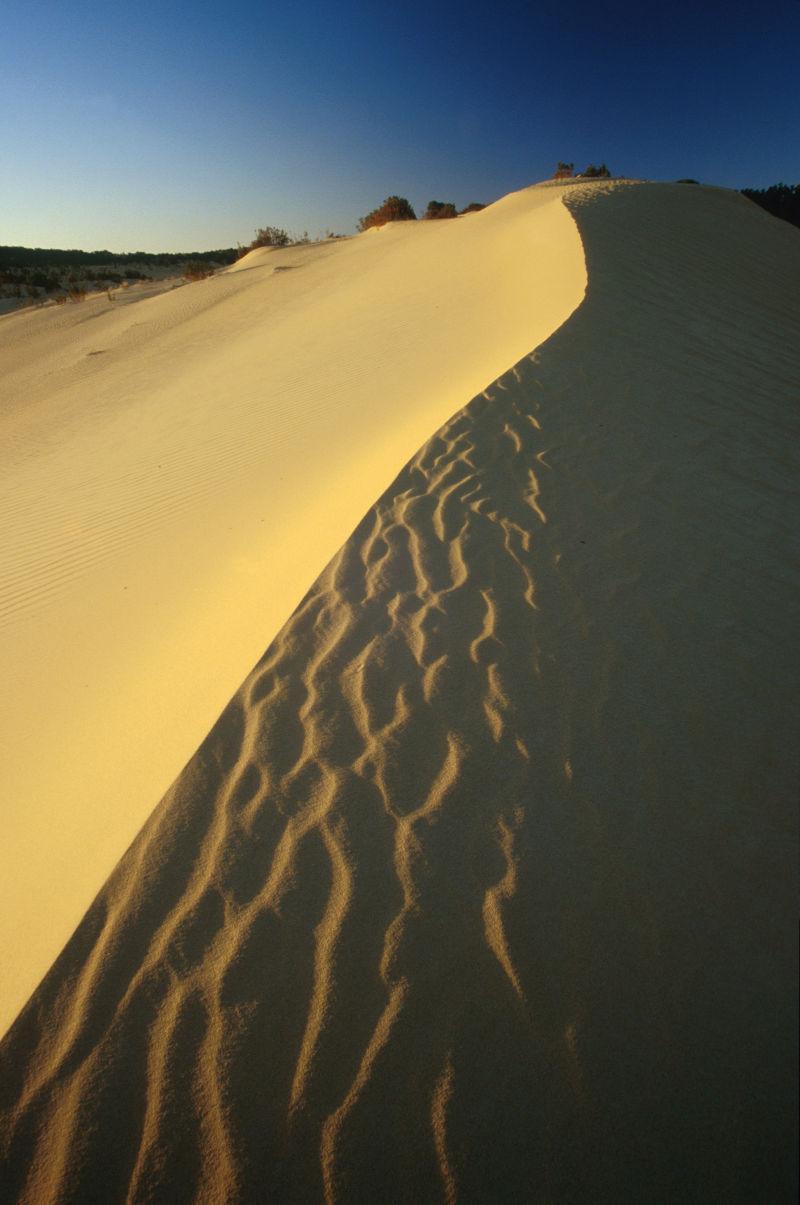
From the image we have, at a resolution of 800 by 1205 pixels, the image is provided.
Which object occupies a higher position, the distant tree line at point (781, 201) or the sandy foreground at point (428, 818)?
the distant tree line at point (781, 201)

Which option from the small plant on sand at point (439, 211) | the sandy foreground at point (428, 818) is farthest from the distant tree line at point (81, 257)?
the sandy foreground at point (428, 818)

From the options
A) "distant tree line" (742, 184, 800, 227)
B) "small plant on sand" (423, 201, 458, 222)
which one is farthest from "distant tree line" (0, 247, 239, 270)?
"distant tree line" (742, 184, 800, 227)

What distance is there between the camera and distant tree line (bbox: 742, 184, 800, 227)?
21.0 meters

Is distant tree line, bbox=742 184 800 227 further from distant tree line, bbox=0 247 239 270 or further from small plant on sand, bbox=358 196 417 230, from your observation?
distant tree line, bbox=0 247 239 270

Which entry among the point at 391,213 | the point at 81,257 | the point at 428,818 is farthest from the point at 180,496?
the point at 81,257

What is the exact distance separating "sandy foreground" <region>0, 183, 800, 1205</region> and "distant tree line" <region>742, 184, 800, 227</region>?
23209mm

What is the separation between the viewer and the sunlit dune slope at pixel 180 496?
2338 mm

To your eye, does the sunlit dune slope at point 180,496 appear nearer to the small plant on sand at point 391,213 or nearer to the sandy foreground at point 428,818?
the sandy foreground at point 428,818

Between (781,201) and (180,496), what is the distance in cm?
2711

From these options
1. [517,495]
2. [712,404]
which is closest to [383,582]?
[517,495]

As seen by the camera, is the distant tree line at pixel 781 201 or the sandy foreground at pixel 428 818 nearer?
the sandy foreground at pixel 428 818

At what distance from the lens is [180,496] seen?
5.16 metres

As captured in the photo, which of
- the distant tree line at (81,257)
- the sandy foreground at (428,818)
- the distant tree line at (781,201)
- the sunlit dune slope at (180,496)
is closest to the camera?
the sandy foreground at (428,818)

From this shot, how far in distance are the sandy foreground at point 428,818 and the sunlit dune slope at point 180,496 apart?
3cm
